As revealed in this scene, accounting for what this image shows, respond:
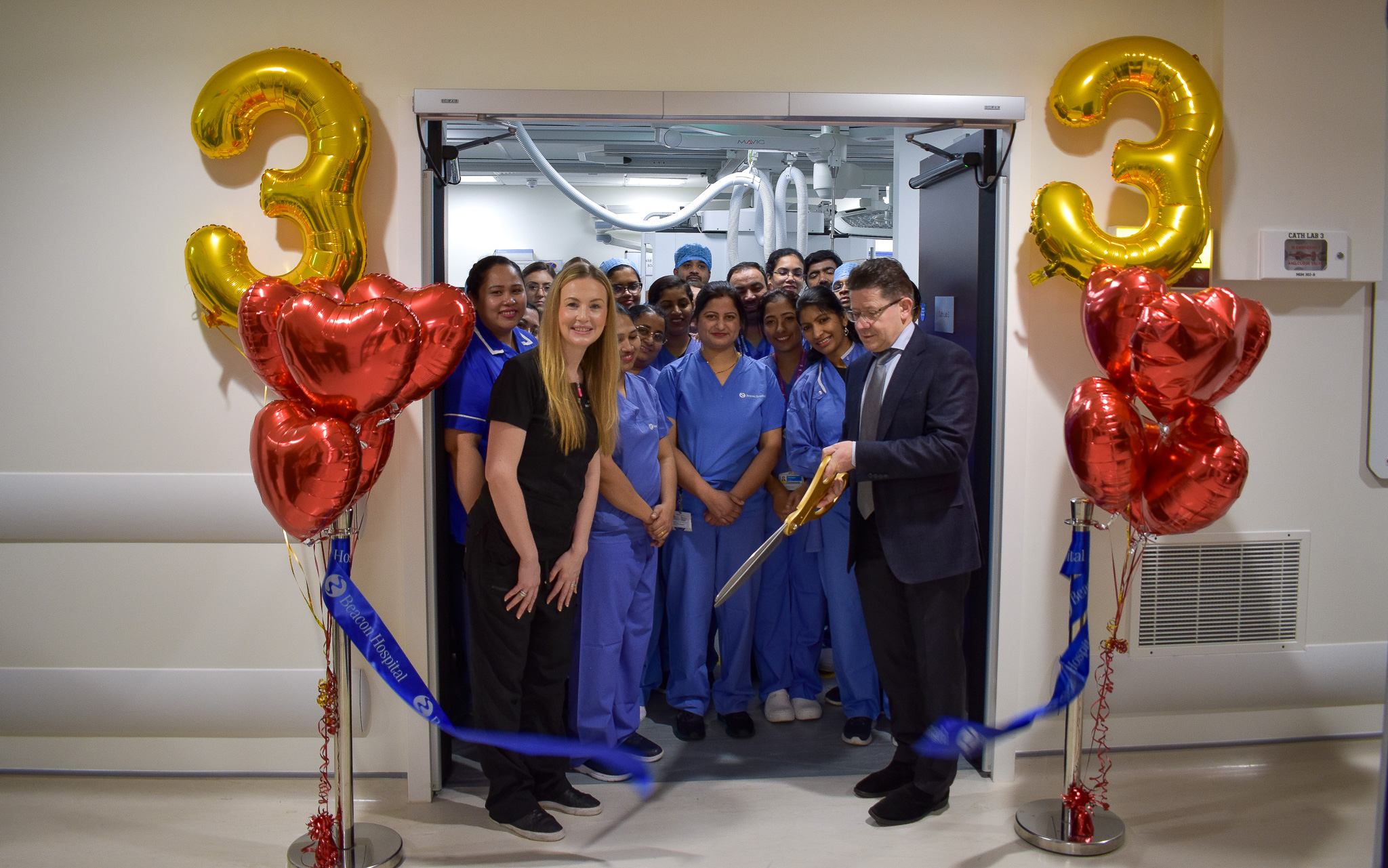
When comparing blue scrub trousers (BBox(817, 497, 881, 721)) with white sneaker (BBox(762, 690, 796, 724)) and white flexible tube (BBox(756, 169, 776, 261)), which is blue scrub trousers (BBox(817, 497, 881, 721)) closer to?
white sneaker (BBox(762, 690, 796, 724))

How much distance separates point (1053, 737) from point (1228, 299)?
1461 mm

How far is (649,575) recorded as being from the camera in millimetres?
2754

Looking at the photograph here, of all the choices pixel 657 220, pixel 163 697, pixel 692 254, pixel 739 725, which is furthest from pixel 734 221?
pixel 163 697

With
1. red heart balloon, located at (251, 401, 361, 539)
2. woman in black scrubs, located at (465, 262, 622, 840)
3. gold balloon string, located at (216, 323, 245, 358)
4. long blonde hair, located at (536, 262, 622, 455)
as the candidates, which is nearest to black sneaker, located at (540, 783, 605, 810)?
woman in black scrubs, located at (465, 262, 622, 840)

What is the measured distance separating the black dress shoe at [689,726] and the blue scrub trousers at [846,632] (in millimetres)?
498

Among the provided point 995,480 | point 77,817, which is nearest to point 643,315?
point 995,480

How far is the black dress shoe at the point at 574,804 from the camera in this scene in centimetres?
247

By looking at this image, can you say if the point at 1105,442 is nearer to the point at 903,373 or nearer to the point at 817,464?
the point at 903,373

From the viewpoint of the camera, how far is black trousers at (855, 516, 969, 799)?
236 centimetres

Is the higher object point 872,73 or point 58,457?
point 872,73

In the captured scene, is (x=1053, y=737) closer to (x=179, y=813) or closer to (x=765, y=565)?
(x=765, y=565)

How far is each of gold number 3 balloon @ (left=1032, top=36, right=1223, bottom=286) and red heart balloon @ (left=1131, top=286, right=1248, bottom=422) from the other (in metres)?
0.41

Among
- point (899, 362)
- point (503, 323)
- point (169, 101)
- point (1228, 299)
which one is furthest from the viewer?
point (503, 323)

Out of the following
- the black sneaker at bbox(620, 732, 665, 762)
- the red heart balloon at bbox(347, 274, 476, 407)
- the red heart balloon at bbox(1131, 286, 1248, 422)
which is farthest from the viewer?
the black sneaker at bbox(620, 732, 665, 762)
